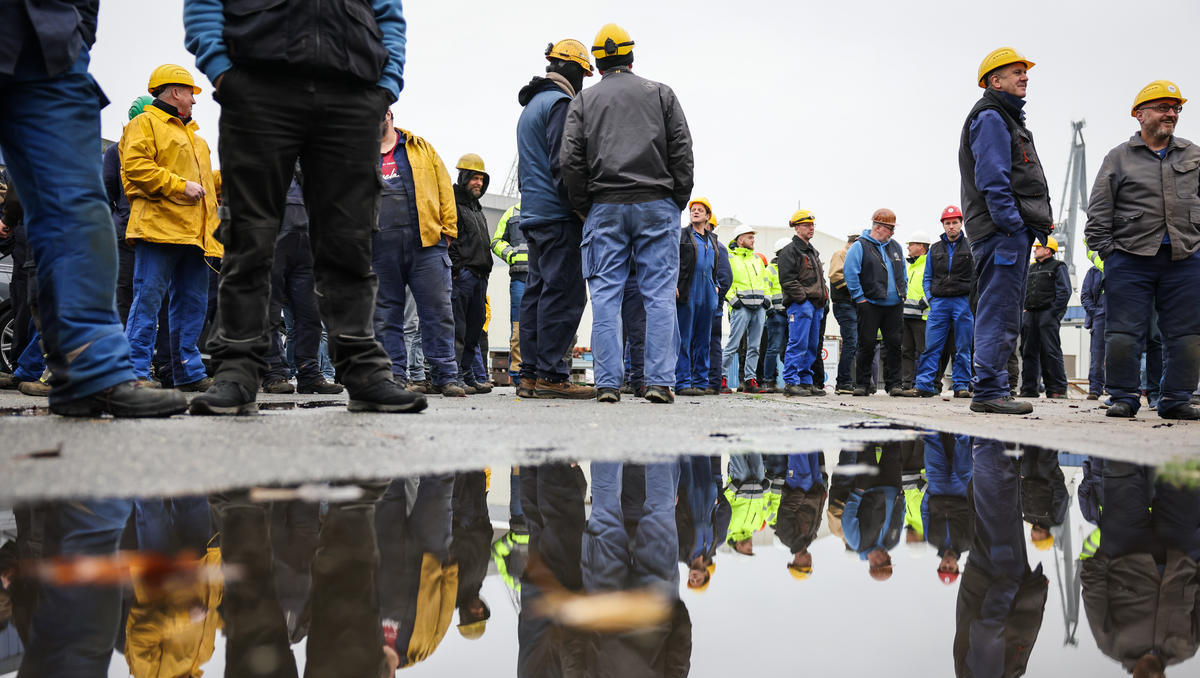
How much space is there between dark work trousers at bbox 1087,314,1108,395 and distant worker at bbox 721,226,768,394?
12.0 feet

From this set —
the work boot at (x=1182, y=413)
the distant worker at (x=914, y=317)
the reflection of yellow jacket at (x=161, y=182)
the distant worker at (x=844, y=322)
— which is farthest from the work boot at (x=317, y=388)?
the distant worker at (x=914, y=317)

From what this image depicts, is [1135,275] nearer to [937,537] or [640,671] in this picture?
[937,537]

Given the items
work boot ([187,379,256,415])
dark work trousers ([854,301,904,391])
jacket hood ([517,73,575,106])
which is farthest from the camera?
dark work trousers ([854,301,904,391])

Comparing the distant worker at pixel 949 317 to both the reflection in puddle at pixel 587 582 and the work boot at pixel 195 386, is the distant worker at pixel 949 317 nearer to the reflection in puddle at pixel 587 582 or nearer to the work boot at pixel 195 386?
the work boot at pixel 195 386

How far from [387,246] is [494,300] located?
52.5ft

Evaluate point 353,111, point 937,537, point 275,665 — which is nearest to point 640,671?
point 275,665

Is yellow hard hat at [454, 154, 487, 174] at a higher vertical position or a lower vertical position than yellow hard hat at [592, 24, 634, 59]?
lower

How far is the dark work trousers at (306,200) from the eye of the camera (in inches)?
114

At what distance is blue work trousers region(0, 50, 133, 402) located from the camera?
2527 mm

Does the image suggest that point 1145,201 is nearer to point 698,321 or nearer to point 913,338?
point 698,321

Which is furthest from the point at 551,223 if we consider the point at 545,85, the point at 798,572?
the point at 798,572

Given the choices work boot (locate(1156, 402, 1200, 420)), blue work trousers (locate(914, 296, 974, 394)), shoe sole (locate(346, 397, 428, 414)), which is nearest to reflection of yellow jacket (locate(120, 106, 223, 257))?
shoe sole (locate(346, 397, 428, 414))

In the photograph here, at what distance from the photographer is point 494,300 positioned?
70.2 feet

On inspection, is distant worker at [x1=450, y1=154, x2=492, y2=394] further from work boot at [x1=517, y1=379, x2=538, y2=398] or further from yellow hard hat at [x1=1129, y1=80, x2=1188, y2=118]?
yellow hard hat at [x1=1129, y1=80, x2=1188, y2=118]
